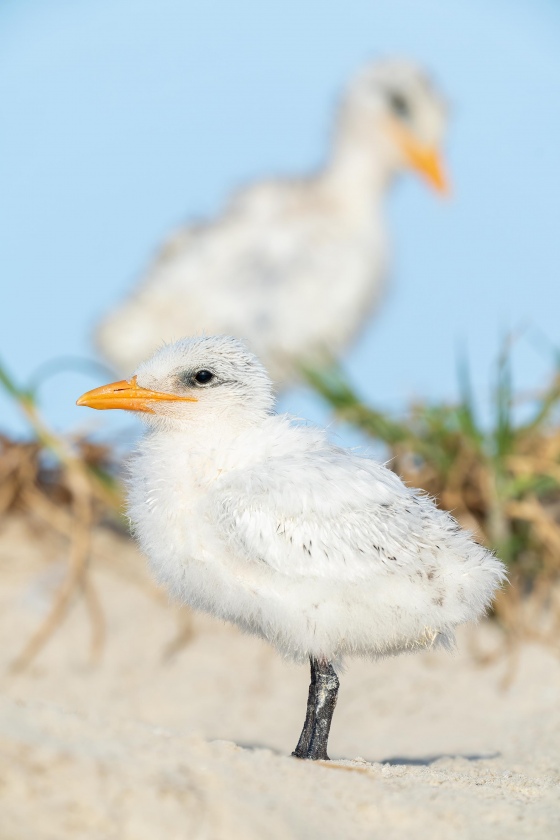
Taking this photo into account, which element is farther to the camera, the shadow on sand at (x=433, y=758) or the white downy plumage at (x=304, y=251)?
the white downy plumage at (x=304, y=251)

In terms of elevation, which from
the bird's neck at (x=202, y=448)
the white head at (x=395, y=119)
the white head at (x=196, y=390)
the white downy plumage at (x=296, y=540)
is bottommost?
the white head at (x=395, y=119)

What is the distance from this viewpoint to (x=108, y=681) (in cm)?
549

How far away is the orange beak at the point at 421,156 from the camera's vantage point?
34.1ft

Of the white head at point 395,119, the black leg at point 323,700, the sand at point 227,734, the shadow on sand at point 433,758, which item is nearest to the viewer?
the sand at point 227,734

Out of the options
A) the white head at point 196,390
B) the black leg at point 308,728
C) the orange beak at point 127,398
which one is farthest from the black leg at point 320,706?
the orange beak at point 127,398

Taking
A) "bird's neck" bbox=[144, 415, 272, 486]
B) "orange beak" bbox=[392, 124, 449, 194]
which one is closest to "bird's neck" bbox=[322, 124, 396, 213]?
"orange beak" bbox=[392, 124, 449, 194]

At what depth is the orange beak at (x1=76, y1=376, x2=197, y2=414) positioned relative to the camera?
120 inches

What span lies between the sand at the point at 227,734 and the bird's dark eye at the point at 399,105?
19.6ft

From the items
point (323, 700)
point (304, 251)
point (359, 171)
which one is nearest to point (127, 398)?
point (323, 700)

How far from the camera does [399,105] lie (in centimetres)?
1048

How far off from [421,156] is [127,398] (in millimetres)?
8060

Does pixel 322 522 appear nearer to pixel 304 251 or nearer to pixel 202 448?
pixel 202 448

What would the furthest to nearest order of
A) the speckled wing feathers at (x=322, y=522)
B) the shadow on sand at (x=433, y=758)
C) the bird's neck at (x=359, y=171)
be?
the bird's neck at (x=359, y=171)
the shadow on sand at (x=433, y=758)
the speckled wing feathers at (x=322, y=522)

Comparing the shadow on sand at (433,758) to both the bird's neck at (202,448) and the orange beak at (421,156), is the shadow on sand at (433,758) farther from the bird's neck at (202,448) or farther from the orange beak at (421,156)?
the orange beak at (421,156)
